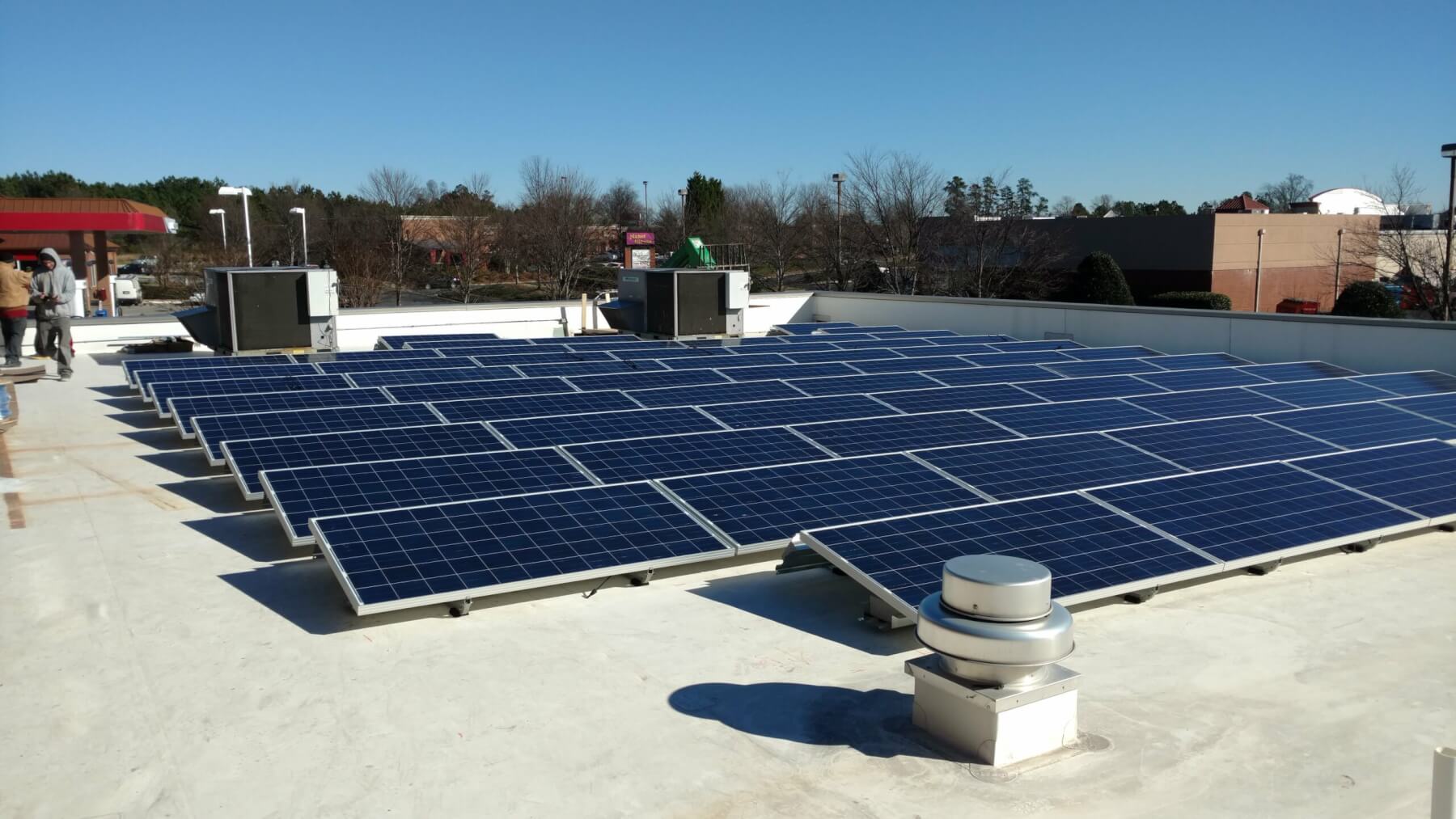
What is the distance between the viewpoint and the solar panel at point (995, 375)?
→ 1836 centimetres

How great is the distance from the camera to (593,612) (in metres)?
7.94

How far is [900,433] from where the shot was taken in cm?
1276

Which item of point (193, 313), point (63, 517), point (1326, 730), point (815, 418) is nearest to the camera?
point (1326, 730)

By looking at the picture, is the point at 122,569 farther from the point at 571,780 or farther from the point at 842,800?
the point at 842,800

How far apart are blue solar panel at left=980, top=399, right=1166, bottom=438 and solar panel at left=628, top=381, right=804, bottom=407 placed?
3219mm

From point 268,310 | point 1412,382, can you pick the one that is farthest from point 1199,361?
point 268,310

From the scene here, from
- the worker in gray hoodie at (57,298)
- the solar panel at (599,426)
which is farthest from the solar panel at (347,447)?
the worker in gray hoodie at (57,298)

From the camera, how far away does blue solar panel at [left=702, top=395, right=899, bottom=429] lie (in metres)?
13.5

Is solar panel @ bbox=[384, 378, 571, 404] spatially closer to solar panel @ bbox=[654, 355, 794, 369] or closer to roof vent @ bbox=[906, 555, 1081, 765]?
solar panel @ bbox=[654, 355, 794, 369]

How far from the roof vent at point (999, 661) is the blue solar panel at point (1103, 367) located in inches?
545

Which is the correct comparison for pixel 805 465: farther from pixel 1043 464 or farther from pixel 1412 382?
pixel 1412 382

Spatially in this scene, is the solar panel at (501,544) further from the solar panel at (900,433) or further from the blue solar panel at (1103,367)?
the blue solar panel at (1103,367)

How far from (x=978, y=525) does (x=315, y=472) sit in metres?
5.92

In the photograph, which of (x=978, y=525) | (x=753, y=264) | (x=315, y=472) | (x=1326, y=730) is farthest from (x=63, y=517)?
(x=753, y=264)
